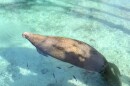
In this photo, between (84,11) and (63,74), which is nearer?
(63,74)

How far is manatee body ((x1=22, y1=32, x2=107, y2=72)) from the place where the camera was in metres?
6.19

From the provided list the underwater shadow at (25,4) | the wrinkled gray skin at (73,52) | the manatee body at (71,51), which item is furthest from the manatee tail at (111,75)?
the underwater shadow at (25,4)

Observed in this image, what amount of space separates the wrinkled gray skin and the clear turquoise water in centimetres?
22

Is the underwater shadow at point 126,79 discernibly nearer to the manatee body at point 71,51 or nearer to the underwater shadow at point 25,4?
the manatee body at point 71,51

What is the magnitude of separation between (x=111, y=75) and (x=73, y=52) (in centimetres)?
92

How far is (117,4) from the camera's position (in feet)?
30.8

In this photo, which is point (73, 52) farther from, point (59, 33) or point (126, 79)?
point (59, 33)

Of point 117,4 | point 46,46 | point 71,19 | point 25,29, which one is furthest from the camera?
point 117,4

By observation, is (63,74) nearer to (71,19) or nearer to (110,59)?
(110,59)

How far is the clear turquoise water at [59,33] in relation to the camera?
20.5 feet

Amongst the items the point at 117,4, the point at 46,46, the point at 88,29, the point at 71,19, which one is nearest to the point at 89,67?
the point at 46,46

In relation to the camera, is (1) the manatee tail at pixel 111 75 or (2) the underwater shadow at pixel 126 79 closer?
(1) the manatee tail at pixel 111 75

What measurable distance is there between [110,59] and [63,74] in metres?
1.19

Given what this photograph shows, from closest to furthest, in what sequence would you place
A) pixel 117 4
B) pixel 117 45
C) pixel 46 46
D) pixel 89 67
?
pixel 89 67 → pixel 46 46 → pixel 117 45 → pixel 117 4
